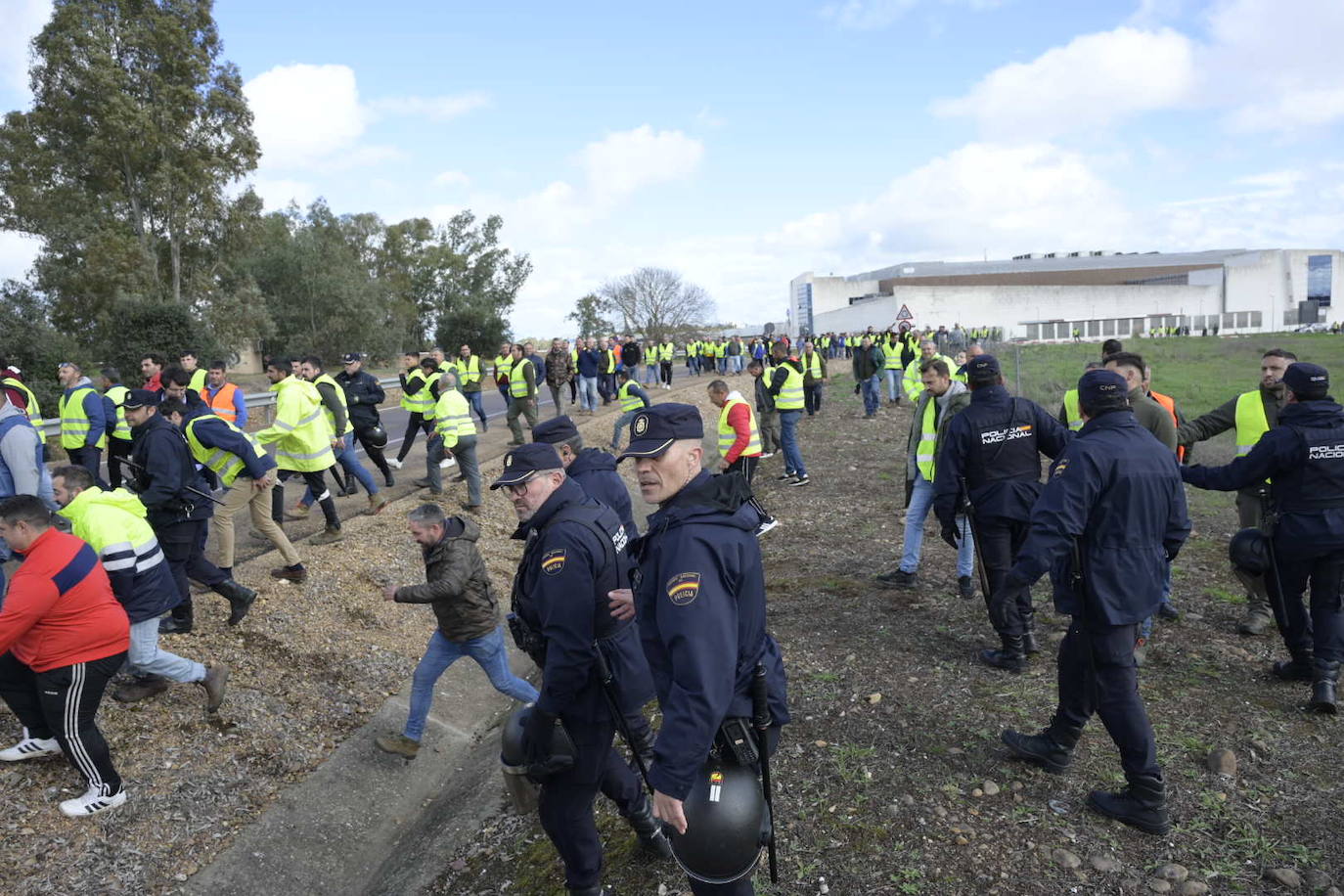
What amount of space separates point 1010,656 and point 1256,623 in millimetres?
2011

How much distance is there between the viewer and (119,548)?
4.65 meters

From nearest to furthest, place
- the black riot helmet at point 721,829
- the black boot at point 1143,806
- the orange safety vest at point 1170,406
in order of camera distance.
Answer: the black riot helmet at point 721,829, the black boot at point 1143,806, the orange safety vest at point 1170,406

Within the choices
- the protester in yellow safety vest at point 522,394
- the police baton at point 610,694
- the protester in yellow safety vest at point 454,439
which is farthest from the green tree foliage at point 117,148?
the police baton at point 610,694

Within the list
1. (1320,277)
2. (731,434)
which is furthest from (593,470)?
(1320,277)

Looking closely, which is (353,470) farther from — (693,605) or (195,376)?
(693,605)

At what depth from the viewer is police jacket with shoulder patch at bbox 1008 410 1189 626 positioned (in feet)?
12.3

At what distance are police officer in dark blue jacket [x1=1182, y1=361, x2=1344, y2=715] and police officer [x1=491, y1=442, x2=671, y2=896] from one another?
3795 mm

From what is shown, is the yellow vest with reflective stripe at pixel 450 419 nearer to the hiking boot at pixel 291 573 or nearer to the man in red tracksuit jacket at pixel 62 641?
the hiking boot at pixel 291 573

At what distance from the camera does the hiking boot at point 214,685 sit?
511cm

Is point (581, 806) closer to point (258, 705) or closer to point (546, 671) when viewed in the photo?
point (546, 671)

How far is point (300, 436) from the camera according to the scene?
316 inches

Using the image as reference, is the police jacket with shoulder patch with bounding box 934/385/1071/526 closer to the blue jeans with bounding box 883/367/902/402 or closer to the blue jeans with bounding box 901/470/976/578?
the blue jeans with bounding box 901/470/976/578

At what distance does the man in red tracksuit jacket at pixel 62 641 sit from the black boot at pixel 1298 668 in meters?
6.72

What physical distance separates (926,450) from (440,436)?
544 centimetres
